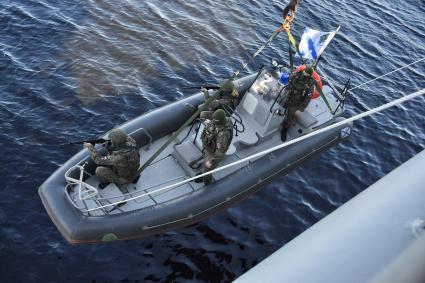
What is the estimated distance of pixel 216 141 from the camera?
959cm

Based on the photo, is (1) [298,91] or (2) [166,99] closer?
(1) [298,91]

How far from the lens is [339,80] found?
17.4 m

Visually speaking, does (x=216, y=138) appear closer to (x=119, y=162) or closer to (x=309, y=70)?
(x=119, y=162)

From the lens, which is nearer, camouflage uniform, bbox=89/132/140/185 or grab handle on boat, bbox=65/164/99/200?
Answer: grab handle on boat, bbox=65/164/99/200

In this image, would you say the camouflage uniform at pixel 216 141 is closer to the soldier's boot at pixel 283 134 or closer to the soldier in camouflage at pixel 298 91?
the soldier in camouflage at pixel 298 91

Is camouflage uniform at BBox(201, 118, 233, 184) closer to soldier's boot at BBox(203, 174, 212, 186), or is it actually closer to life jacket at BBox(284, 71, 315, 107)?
soldier's boot at BBox(203, 174, 212, 186)

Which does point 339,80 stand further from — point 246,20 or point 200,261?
point 200,261

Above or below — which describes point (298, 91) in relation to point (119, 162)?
above

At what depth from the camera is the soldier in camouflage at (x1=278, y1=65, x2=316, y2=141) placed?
11.5 meters

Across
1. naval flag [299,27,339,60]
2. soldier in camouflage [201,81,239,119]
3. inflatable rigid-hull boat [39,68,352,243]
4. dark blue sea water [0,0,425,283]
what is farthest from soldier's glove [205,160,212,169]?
naval flag [299,27,339,60]

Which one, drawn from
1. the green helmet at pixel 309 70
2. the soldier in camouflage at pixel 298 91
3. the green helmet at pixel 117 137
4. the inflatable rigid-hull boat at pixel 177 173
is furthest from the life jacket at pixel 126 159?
the green helmet at pixel 309 70

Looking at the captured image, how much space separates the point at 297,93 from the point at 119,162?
17.4 feet

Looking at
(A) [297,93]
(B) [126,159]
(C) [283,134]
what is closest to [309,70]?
(A) [297,93]

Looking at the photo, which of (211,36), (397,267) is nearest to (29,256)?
(397,267)
